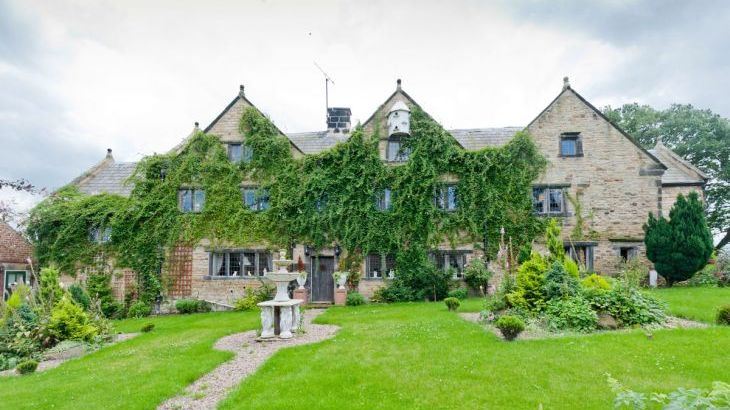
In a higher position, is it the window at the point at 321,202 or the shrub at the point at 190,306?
the window at the point at 321,202

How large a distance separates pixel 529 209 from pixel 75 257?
2343 centimetres

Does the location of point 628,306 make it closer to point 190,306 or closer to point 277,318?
point 277,318

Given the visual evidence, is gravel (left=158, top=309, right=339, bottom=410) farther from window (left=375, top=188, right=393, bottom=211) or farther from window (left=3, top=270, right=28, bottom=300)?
window (left=3, top=270, right=28, bottom=300)

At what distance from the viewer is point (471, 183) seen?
21766 mm

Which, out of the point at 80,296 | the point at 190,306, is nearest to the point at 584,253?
the point at 190,306

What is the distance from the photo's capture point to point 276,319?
13180 mm

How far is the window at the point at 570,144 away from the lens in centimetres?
2212

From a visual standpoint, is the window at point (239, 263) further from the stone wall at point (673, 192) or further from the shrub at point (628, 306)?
the stone wall at point (673, 192)

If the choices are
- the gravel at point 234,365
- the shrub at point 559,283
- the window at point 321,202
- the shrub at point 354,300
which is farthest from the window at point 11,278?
the shrub at point 559,283

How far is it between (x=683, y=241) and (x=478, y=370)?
1606cm

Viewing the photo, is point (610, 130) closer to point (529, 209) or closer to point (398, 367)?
point (529, 209)

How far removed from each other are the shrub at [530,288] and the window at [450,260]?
8366mm

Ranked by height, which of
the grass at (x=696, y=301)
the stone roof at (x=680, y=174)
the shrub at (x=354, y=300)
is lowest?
the shrub at (x=354, y=300)

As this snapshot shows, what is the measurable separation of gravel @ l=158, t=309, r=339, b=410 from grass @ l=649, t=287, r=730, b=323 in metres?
10.4
